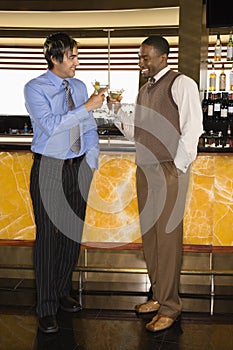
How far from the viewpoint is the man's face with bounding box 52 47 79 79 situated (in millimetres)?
3473

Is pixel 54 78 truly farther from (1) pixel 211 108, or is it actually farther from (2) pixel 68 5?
(2) pixel 68 5

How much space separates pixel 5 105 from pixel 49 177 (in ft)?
21.7

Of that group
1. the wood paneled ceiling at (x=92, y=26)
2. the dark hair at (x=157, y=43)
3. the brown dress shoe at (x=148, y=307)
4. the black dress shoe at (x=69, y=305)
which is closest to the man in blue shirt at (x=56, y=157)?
the black dress shoe at (x=69, y=305)

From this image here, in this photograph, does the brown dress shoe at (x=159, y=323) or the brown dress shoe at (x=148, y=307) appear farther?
the brown dress shoe at (x=148, y=307)

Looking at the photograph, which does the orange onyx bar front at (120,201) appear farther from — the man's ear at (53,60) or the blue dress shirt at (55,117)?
the man's ear at (53,60)

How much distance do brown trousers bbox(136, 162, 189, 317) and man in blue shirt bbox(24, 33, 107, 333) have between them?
37 cm

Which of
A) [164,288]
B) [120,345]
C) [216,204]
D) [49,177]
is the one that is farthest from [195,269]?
[49,177]

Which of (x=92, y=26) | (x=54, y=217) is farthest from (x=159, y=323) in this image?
(x=92, y=26)

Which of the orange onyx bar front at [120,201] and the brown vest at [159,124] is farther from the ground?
the brown vest at [159,124]

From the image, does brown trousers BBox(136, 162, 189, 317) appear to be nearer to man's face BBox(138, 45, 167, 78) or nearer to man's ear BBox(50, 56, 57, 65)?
man's face BBox(138, 45, 167, 78)

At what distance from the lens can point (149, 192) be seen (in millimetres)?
3705

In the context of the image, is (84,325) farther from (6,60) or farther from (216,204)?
(6,60)

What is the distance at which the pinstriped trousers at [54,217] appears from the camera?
3539 mm

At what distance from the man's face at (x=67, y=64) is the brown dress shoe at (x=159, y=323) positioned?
1540mm
